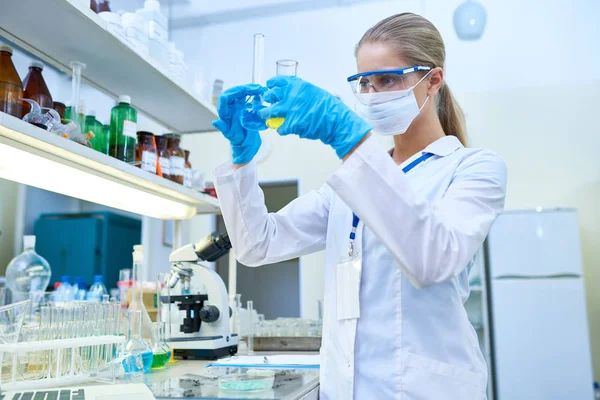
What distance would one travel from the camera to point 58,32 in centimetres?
169

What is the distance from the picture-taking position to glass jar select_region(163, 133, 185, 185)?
6.94 feet

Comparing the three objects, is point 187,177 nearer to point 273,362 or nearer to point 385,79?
point 273,362

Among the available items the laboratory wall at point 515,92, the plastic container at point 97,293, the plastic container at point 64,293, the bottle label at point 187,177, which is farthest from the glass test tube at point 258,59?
the laboratory wall at point 515,92

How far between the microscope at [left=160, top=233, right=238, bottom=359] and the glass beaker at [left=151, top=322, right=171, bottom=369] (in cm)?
23

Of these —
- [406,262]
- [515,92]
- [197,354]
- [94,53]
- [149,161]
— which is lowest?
[197,354]

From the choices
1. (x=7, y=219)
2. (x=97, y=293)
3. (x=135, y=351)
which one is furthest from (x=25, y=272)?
(x=7, y=219)

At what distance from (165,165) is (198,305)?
21.0 inches

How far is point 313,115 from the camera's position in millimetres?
1069

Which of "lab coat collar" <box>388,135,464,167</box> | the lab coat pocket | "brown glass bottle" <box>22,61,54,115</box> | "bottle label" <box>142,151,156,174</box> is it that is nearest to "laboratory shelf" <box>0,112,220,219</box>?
"bottle label" <box>142,151,156,174</box>

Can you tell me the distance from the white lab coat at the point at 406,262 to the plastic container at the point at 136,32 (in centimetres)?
77

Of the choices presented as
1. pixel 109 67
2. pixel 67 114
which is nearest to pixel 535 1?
pixel 109 67

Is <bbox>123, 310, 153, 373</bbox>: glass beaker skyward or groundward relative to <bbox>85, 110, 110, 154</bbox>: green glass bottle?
groundward

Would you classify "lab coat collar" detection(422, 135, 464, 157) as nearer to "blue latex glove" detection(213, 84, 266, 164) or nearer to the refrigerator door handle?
"blue latex glove" detection(213, 84, 266, 164)

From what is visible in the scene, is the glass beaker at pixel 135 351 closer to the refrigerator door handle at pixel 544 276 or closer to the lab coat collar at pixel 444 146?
the lab coat collar at pixel 444 146
